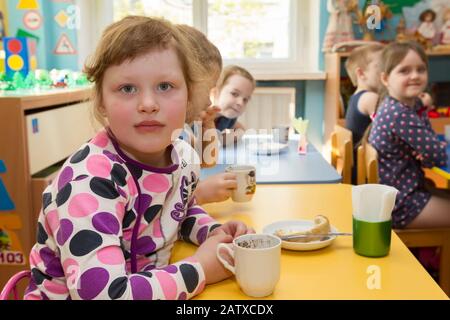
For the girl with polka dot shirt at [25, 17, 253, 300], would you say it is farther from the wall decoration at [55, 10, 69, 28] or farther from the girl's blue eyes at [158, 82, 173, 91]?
the wall decoration at [55, 10, 69, 28]

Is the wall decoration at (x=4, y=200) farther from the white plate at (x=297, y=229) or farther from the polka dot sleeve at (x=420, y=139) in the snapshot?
the polka dot sleeve at (x=420, y=139)

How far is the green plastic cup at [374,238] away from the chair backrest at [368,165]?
88cm

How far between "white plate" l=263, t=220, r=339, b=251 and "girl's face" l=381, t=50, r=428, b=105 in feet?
3.58

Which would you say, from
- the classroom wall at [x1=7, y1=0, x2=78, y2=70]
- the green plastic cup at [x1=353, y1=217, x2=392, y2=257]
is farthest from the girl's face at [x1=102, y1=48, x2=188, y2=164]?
the classroom wall at [x1=7, y1=0, x2=78, y2=70]

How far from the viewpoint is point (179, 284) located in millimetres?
665

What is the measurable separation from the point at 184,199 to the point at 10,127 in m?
1.09

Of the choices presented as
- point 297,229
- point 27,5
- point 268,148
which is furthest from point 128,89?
point 27,5

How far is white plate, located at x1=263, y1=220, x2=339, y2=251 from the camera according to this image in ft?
2.66

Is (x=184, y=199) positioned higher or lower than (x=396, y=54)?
lower

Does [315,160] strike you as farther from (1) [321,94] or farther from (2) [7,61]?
(1) [321,94]

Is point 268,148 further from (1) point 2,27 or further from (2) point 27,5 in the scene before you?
(2) point 27,5

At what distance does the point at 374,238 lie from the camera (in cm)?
78
